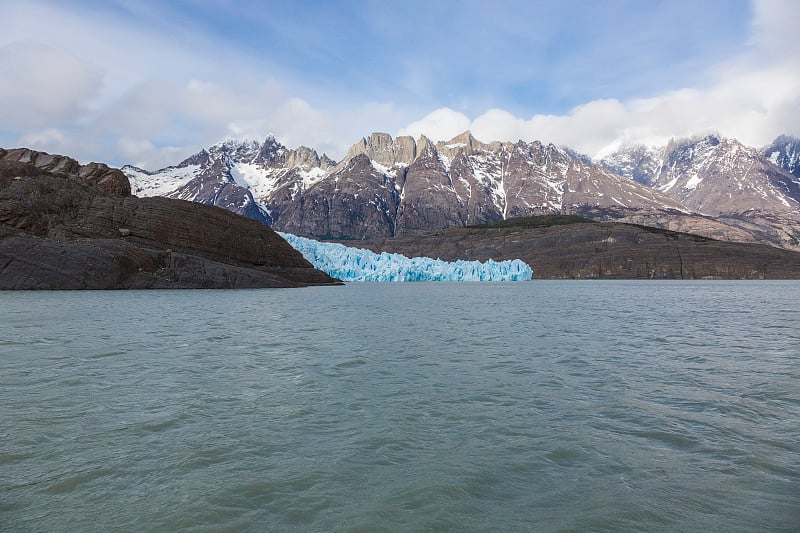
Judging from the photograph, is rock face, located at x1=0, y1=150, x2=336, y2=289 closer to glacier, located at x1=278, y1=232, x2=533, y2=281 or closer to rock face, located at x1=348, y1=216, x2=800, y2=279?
glacier, located at x1=278, y1=232, x2=533, y2=281

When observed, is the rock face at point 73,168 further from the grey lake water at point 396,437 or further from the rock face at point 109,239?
the grey lake water at point 396,437

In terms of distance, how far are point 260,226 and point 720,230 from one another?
186324 mm

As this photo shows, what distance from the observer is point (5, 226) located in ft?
144

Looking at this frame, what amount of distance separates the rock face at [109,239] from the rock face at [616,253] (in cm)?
7828

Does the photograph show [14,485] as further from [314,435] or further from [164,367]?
[164,367]

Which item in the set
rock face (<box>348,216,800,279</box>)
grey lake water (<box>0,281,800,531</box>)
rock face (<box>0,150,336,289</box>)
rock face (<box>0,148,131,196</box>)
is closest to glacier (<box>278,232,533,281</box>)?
rock face (<box>348,216,800,279</box>)

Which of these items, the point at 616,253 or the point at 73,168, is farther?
the point at 616,253

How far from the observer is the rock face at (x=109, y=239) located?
43.1 meters

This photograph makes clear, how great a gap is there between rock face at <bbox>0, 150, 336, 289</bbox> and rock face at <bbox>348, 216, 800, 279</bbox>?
78284 mm

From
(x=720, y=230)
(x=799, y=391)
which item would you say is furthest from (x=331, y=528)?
(x=720, y=230)

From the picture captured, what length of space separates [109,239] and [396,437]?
157 feet

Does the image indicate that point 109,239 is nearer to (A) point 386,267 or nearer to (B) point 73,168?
(B) point 73,168

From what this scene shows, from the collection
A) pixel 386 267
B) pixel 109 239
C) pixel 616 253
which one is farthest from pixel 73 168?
pixel 616 253

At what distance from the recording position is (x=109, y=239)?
47.1m
